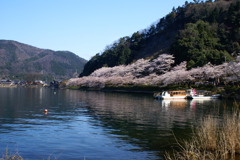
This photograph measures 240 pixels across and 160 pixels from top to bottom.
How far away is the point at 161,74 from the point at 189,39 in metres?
16.0

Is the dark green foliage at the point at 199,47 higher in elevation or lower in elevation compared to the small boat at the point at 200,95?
higher

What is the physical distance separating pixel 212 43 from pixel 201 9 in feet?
128

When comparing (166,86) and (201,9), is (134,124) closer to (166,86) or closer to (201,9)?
(166,86)

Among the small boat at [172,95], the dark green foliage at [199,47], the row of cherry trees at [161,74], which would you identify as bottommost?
the small boat at [172,95]

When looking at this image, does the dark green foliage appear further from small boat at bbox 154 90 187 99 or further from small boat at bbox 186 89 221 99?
small boat at bbox 154 90 187 99

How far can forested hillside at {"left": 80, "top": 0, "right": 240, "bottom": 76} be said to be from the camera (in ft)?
293

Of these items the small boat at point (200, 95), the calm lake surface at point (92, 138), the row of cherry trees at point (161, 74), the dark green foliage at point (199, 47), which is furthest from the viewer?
the dark green foliage at point (199, 47)

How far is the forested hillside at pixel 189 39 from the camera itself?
3519 inches

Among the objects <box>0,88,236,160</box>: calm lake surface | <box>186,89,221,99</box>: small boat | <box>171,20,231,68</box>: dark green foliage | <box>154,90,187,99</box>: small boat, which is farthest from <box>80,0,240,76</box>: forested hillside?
<box>0,88,236,160</box>: calm lake surface

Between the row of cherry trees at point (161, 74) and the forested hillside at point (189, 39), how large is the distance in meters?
3.73

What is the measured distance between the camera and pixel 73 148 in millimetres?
18484

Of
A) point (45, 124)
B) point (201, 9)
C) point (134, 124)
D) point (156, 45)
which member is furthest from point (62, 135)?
point (156, 45)

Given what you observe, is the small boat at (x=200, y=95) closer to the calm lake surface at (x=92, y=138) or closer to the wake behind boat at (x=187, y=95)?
the wake behind boat at (x=187, y=95)

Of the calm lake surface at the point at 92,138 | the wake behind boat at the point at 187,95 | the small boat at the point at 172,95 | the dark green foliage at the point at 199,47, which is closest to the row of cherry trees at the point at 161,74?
the dark green foliage at the point at 199,47
